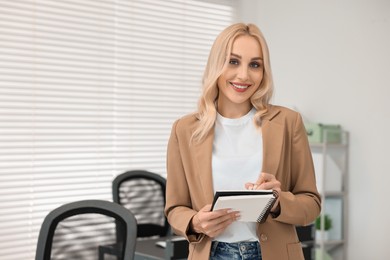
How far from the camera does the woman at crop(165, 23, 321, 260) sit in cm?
159

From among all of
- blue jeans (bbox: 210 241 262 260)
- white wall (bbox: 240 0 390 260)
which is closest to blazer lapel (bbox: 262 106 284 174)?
blue jeans (bbox: 210 241 262 260)

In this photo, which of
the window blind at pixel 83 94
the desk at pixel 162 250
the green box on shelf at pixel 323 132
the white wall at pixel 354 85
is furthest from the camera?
the green box on shelf at pixel 323 132

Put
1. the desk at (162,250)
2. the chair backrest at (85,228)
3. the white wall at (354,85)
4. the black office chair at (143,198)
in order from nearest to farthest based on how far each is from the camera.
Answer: the chair backrest at (85,228) → the desk at (162,250) → the black office chair at (143,198) → the white wall at (354,85)

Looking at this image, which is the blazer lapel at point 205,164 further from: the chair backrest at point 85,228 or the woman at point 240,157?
the chair backrest at point 85,228

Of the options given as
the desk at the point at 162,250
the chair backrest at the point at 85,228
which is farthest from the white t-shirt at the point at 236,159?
the desk at the point at 162,250

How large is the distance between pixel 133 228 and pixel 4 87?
2.31 meters

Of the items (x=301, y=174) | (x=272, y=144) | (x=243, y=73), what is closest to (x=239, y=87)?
(x=243, y=73)

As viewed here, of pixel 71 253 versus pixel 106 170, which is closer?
pixel 71 253

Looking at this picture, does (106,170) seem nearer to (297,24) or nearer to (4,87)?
(4,87)

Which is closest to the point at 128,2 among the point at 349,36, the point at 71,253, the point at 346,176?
the point at 349,36

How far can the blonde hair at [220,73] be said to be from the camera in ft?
5.38

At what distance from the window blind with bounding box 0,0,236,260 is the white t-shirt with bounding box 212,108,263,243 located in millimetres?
2607

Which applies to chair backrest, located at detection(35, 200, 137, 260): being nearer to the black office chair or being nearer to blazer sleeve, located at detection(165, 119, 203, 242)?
blazer sleeve, located at detection(165, 119, 203, 242)

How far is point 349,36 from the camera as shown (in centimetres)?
470
